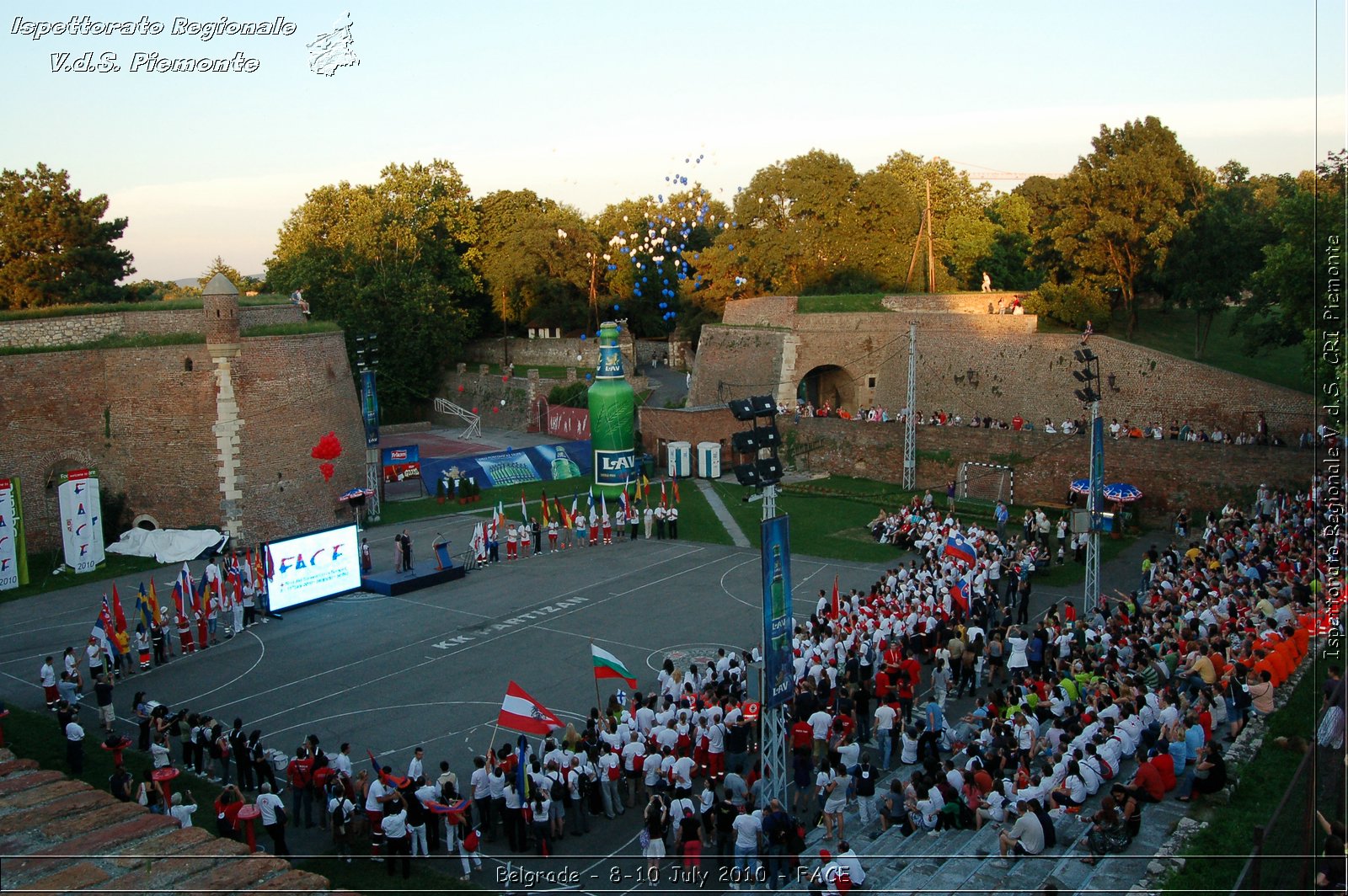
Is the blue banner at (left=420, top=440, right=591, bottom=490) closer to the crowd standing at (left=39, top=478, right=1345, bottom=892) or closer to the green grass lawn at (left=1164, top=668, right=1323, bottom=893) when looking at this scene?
the crowd standing at (left=39, top=478, right=1345, bottom=892)

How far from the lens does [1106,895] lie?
401 inches

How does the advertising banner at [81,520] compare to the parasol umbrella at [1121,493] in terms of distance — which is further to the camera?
the parasol umbrella at [1121,493]

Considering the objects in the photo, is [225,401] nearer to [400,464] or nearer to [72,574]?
[72,574]

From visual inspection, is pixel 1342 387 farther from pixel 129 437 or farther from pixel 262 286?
pixel 262 286

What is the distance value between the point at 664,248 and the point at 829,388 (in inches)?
717

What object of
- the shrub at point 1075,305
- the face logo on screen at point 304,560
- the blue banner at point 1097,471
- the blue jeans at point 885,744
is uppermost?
the shrub at point 1075,305

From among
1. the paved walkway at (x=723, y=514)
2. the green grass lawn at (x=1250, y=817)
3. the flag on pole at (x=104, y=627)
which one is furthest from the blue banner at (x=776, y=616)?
the paved walkway at (x=723, y=514)

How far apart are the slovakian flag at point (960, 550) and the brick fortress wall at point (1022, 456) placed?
12.5 m

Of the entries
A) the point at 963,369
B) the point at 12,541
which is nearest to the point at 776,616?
the point at 12,541

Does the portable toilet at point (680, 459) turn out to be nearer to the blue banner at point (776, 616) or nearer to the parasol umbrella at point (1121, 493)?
the parasol umbrella at point (1121, 493)

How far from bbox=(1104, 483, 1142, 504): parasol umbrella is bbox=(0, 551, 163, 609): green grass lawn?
27.0 m

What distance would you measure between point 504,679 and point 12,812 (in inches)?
399

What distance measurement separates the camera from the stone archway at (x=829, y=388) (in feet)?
158

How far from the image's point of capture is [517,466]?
42.3 meters
